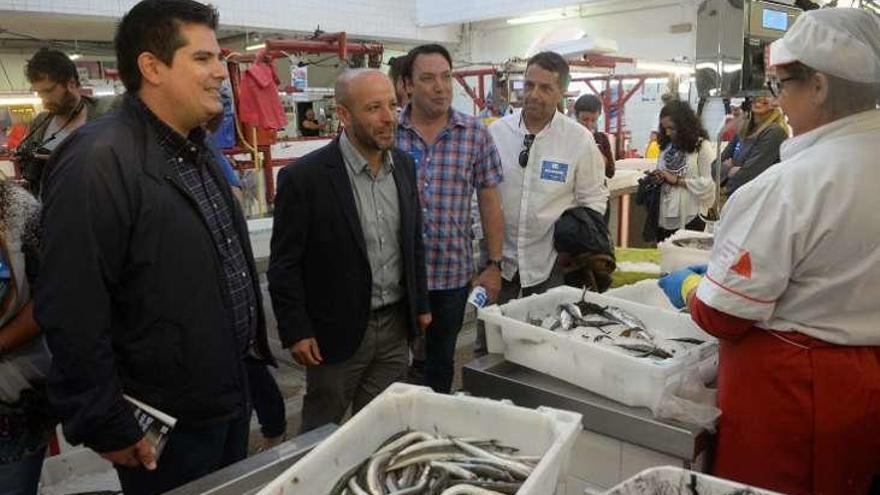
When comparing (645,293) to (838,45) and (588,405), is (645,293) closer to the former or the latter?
(588,405)

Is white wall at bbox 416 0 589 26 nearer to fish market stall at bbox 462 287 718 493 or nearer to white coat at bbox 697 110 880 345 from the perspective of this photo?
fish market stall at bbox 462 287 718 493

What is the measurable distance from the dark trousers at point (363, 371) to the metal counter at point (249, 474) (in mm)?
810

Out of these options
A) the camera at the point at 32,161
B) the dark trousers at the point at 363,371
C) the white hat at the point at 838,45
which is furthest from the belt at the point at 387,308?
the camera at the point at 32,161

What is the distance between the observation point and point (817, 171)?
5.19 ft

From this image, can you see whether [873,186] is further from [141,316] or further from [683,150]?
[683,150]

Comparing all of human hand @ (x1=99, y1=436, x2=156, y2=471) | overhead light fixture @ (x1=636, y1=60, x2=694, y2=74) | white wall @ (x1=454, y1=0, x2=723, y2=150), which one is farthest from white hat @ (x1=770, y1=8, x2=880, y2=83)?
white wall @ (x1=454, y1=0, x2=723, y2=150)

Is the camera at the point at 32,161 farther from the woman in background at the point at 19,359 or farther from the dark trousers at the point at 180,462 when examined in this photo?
the dark trousers at the point at 180,462

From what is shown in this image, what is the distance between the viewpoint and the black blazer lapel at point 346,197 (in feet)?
7.84

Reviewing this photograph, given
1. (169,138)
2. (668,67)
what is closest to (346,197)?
(169,138)

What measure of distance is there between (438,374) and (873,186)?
2.21 meters

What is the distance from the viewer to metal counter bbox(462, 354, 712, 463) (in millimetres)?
1817

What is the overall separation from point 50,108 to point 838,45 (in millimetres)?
4189

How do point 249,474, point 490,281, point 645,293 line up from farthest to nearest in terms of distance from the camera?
1. point 490,281
2. point 645,293
3. point 249,474

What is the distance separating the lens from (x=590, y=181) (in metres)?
3.26
